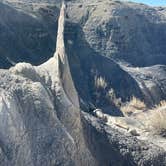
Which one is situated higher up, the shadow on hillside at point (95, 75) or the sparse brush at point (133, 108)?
the sparse brush at point (133, 108)

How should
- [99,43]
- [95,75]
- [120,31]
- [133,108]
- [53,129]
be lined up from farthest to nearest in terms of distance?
1. [120,31]
2. [99,43]
3. [95,75]
4. [133,108]
5. [53,129]

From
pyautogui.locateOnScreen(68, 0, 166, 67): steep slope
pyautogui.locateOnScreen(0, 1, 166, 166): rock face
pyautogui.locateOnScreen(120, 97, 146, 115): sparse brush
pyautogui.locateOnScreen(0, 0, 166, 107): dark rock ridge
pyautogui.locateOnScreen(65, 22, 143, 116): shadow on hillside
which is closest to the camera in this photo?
pyautogui.locateOnScreen(0, 1, 166, 166): rock face

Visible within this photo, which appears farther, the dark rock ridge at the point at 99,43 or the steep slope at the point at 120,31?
the steep slope at the point at 120,31

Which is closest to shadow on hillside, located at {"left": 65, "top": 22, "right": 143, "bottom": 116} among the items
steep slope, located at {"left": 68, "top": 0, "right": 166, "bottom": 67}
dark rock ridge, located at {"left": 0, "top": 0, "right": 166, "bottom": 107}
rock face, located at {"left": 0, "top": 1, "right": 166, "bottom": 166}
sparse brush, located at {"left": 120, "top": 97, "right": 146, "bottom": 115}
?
dark rock ridge, located at {"left": 0, "top": 0, "right": 166, "bottom": 107}

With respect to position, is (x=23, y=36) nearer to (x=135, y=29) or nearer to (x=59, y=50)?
(x=135, y=29)

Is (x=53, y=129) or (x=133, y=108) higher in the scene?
(x=53, y=129)

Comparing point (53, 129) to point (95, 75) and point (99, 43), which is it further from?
point (99, 43)

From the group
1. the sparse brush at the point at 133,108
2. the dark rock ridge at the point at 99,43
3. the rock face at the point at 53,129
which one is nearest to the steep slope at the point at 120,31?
the dark rock ridge at the point at 99,43

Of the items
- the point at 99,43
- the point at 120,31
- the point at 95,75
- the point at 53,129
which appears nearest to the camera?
the point at 53,129

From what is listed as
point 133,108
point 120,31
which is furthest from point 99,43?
point 133,108

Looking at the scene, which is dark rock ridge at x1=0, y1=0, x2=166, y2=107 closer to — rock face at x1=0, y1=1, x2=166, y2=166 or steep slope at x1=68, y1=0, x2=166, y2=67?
steep slope at x1=68, y1=0, x2=166, y2=67

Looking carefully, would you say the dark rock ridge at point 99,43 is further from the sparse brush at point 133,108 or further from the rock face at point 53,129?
the rock face at point 53,129

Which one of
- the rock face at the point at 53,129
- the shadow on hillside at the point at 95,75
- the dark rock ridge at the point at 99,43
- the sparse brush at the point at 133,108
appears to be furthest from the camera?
the dark rock ridge at the point at 99,43

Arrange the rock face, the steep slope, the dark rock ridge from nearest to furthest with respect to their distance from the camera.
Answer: the rock face
the dark rock ridge
the steep slope
